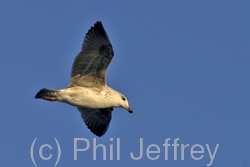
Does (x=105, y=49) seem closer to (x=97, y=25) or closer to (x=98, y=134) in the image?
(x=97, y=25)

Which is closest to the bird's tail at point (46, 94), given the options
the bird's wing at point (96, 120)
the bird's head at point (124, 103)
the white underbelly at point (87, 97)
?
the white underbelly at point (87, 97)

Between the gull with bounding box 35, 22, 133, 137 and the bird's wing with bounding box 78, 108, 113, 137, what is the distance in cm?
176

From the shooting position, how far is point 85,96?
23.3 meters

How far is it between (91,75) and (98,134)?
2734mm

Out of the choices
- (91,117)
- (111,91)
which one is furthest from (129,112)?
(91,117)

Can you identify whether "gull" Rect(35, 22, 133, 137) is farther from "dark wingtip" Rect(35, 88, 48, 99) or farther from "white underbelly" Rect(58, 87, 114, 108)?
"dark wingtip" Rect(35, 88, 48, 99)

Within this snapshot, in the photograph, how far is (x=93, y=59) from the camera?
76.6 ft

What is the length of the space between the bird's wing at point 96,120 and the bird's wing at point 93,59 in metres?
2.11

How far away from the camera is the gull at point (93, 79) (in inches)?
917

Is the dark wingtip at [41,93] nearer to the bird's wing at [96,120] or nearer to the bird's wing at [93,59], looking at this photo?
the bird's wing at [93,59]

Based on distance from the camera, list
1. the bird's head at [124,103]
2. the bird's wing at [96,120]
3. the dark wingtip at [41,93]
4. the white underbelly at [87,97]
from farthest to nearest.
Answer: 1. the bird's wing at [96,120]
2. the bird's head at [124,103]
3. the white underbelly at [87,97]
4. the dark wingtip at [41,93]

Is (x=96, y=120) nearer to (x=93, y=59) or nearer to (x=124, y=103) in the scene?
(x=124, y=103)

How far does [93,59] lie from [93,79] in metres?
0.65

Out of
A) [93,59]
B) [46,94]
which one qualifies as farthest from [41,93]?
[93,59]
